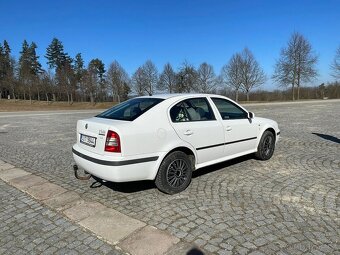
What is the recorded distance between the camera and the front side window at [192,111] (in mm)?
4703

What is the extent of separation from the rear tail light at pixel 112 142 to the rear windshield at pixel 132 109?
429mm

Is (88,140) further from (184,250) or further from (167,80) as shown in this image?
(167,80)

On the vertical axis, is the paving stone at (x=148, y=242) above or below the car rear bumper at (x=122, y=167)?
below

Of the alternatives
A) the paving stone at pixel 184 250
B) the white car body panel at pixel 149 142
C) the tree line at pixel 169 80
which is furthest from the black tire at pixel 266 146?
the tree line at pixel 169 80

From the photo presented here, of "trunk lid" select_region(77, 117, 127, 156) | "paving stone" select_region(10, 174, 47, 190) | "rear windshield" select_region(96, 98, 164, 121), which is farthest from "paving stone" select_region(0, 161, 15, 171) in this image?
"rear windshield" select_region(96, 98, 164, 121)

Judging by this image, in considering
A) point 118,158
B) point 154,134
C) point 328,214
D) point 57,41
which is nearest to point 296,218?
point 328,214

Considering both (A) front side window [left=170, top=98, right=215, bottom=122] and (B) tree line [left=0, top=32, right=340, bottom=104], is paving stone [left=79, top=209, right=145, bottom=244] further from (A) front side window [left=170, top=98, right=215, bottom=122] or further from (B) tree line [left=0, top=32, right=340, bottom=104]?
(B) tree line [left=0, top=32, right=340, bottom=104]

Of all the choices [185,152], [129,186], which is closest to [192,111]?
[185,152]

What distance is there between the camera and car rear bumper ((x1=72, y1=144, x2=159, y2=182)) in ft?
13.2

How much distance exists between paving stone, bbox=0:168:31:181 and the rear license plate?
2.17 meters

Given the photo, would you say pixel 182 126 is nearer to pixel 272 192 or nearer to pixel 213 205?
pixel 213 205

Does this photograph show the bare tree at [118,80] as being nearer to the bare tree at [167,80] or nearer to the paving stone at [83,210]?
the bare tree at [167,80]

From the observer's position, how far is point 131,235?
11.2ft

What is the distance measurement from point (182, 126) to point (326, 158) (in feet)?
13.4
